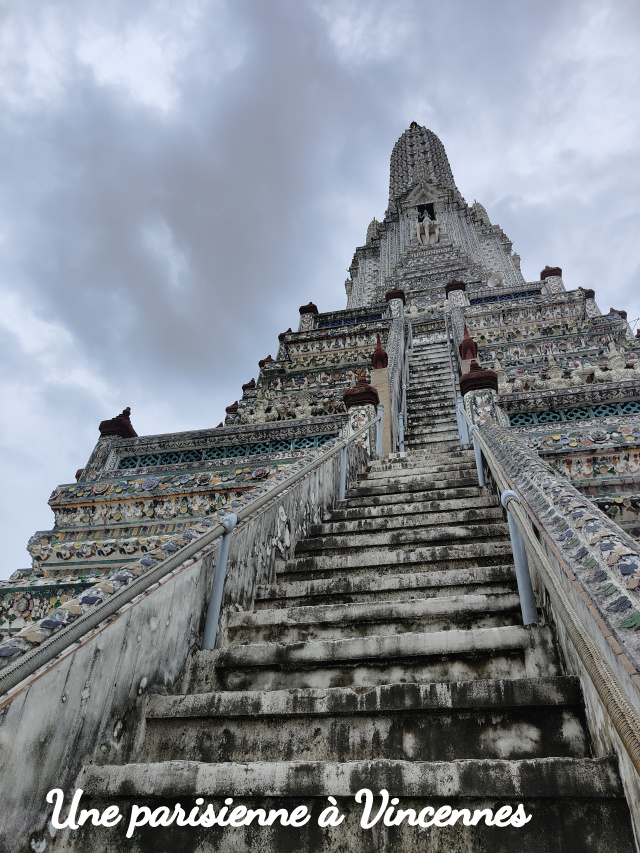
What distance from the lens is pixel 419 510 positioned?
473 centimetres

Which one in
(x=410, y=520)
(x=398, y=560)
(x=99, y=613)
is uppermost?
(x=410, y=520)

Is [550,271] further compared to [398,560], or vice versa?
[550,271]

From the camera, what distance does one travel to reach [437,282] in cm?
2098

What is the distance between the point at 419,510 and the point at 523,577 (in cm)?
201

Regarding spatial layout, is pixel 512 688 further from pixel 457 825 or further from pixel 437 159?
pixel 437 159

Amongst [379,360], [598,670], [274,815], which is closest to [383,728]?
[274,815]

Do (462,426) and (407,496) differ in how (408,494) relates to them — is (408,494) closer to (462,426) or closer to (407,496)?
(407,496)

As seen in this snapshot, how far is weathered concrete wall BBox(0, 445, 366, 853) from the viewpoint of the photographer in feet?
5.49

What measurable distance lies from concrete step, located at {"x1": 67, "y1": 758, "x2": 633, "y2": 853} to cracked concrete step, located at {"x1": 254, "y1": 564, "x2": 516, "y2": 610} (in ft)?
4.44

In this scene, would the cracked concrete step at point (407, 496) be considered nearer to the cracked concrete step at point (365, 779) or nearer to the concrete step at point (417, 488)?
the concrete step at point (417, 488)

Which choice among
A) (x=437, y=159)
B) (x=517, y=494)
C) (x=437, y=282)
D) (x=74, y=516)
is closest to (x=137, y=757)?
(x=517, y=494)

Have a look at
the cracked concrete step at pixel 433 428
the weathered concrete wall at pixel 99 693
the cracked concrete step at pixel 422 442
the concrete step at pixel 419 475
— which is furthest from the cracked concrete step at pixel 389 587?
the cracked concrete step at pixel 433 428

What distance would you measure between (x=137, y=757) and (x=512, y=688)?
161cm

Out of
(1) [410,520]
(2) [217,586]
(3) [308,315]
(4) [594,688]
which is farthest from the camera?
(3) [308,315]
